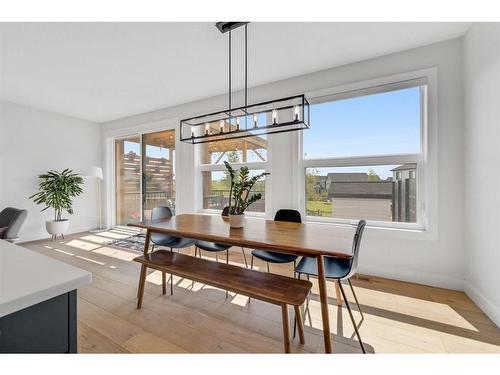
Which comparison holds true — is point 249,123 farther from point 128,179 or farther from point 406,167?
point 128,179

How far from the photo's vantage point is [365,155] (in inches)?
110

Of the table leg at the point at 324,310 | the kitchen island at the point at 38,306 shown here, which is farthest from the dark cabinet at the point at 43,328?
the table leg at the point at 324,310

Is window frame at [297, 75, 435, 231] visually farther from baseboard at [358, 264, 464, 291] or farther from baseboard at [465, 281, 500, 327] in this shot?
baseboard at [465, 281, 500, 327]

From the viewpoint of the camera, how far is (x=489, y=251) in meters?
1.90

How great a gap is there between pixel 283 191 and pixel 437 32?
93.6 inches

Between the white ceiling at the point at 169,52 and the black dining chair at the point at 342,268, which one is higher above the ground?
the white ceiling at the point at 169,52

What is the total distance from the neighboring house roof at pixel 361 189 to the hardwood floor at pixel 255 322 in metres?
1.02

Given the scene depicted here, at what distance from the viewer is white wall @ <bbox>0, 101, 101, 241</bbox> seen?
3971 mm

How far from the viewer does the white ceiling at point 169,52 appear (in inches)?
85.2

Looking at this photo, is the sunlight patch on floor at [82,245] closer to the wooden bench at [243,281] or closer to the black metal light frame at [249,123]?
the wooden bench at [243,281]

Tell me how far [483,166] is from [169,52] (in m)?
3.35

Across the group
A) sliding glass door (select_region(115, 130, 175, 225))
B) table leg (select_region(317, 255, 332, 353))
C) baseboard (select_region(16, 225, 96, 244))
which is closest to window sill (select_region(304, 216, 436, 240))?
table leg (select_region(317, 255, 332, 353))

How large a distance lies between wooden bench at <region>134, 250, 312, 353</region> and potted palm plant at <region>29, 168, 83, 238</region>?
3.37 metres
